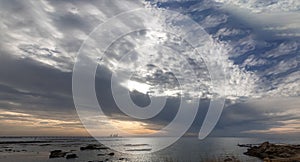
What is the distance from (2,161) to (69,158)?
14363 millimetres

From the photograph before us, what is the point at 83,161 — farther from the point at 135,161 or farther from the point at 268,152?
the point at 268,152

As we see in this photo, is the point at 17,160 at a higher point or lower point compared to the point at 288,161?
lower

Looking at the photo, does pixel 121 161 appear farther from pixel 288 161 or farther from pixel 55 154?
pixel 288 161

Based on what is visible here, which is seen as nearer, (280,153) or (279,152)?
(280,153)

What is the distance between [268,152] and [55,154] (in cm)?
5347

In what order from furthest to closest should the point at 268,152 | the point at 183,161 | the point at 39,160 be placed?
the point at 268,152, the point at 39,160, the point at 183,161

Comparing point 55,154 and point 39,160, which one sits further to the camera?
point 55,154

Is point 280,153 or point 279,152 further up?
point 279,152

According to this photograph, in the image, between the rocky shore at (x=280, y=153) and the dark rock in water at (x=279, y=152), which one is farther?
the dark rock in water at (x=279, y=152)

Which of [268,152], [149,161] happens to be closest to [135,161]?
[149,161]

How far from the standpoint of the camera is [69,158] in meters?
61.4

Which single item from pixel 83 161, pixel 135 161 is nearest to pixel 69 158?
pixel 83 161

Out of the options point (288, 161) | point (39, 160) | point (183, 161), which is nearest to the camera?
point (288, 161)

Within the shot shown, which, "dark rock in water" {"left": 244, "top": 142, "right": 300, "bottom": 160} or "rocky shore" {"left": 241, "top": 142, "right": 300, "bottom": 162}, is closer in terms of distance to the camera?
"rocky shore" {"left": 241, "top": 142, "right": 300, "bottom": 162}
